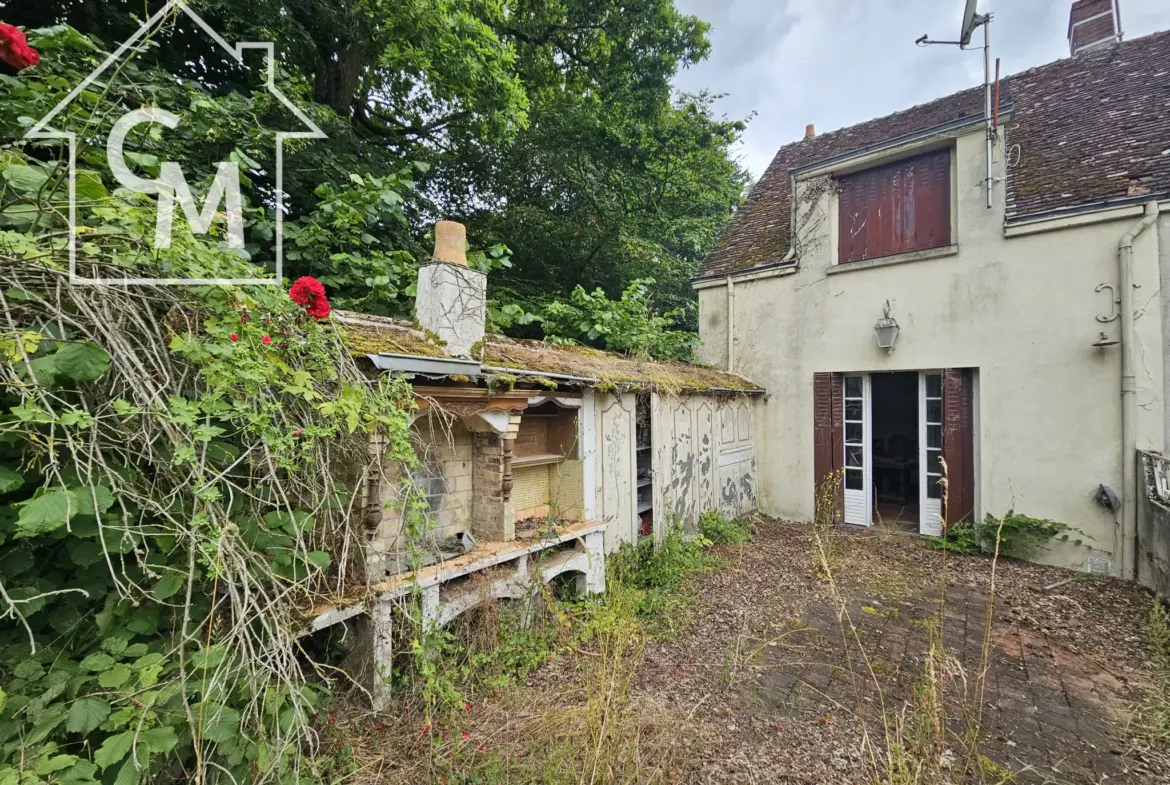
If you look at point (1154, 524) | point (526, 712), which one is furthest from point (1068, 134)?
point (526, 712)

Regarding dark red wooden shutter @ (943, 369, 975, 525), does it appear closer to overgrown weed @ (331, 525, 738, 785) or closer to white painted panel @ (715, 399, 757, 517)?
white painted panel @ (715, 399, 757, 517)

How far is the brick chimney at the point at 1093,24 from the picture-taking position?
25.2 ft

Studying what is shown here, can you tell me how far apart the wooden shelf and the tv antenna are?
7.03m

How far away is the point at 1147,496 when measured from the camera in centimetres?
523

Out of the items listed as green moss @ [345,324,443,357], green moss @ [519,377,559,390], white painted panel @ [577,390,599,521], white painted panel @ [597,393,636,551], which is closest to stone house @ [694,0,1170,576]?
white painted panel @ [597,393,636,551]

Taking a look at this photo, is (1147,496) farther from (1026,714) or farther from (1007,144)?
(1007,144)

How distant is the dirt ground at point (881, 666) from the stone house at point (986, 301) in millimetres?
1154

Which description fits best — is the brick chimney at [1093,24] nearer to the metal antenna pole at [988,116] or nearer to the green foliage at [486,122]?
the metal antenna pole at [988,116]


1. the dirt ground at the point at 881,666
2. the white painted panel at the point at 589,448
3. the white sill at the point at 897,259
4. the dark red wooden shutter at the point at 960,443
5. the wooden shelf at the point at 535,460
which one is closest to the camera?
the dirt ground at the point at 881,666

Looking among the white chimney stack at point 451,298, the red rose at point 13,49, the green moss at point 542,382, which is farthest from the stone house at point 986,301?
the red rose at point 13,49

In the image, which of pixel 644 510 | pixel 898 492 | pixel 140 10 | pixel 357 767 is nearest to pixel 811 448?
pixel 898 492

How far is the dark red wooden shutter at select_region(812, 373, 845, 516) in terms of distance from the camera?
25.1ft

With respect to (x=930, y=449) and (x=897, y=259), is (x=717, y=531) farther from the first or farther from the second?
(x=897, y=259)

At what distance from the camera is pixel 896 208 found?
7.31 m
